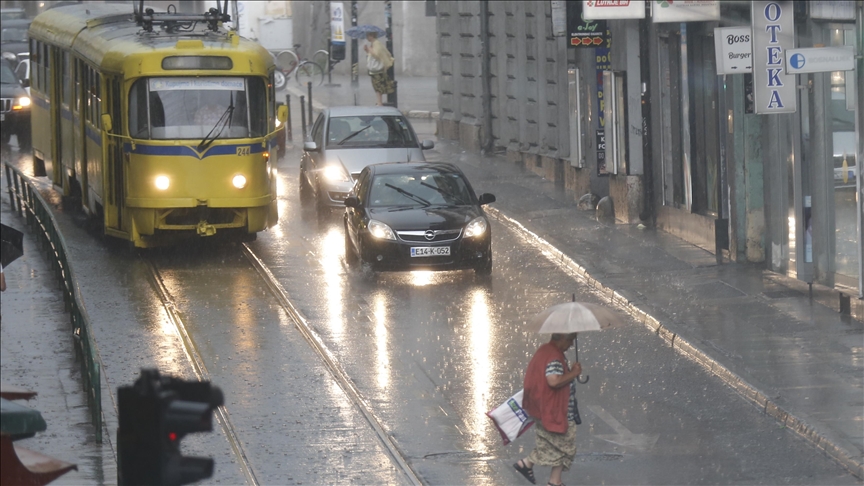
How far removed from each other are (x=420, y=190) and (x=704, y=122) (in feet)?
12.7

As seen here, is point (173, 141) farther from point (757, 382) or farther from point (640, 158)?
point (757, 382)

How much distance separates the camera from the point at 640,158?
20.2 metres

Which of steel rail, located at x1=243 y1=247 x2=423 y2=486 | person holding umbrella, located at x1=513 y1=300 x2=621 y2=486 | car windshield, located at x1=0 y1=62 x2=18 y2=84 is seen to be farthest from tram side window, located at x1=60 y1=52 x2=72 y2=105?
person holding umbrella, located at x1=513 y1=300 x2=621 y2=486

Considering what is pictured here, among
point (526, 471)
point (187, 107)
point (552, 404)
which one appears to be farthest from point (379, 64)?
point (552, 404)

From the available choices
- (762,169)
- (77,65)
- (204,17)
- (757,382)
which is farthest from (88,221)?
(757,382)

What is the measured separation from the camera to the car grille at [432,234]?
1698 cm

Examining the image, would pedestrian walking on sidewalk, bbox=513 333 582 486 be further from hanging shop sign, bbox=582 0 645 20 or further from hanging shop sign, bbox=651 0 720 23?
hanging shop sign, bbox=582 0 645 20

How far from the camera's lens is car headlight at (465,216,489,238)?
17.0 metres

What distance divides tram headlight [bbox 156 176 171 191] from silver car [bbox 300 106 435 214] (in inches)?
174

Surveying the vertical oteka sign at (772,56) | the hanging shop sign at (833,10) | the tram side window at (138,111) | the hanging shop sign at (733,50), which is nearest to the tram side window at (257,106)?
the tram side window at (138,111)

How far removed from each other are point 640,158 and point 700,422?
9.33 metres

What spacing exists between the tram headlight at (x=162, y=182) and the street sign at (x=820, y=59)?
7.80 metres

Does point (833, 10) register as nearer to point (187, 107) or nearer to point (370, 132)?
point (187, 107)

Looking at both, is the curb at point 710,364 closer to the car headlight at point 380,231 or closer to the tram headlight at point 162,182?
the car headlight at point 380,231
